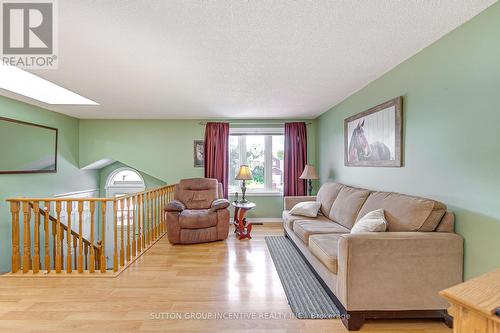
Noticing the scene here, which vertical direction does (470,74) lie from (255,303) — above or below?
above

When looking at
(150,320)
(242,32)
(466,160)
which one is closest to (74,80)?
(242,32)

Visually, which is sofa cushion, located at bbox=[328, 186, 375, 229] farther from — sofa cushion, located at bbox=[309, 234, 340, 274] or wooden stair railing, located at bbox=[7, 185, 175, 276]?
wooden stair railing, located at bbox=[7, 185, 175, 276]

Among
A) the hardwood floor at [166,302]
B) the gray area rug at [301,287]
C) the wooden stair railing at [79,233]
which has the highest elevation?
the wooden stair railing at [79,233]

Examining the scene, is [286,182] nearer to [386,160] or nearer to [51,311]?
[386,160]

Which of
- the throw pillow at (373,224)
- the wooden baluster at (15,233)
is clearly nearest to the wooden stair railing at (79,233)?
the wooden baluster at (15,233)

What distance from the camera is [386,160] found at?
2865 mm

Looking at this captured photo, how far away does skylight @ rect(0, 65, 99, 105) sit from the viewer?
320cm

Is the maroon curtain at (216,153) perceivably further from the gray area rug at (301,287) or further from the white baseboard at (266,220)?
the gray area rug at (301,287)

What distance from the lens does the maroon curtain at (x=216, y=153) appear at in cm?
534

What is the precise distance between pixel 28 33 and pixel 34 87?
89.9 inches

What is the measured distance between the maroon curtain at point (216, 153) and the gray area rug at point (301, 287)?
2.10 m

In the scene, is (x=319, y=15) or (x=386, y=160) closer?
(x=319, y=15)

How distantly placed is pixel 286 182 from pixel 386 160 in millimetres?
2674

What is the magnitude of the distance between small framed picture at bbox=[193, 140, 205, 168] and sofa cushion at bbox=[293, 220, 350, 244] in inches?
110
